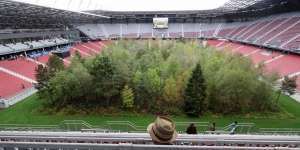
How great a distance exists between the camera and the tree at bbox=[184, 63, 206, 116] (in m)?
22.2

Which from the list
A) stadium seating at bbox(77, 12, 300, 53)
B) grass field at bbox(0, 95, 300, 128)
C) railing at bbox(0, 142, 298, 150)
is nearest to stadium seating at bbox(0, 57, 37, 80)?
grass field at bbox(0, 95, 300, 128)

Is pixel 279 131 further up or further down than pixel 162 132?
further down

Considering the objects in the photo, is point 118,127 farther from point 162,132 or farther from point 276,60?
point 276,60

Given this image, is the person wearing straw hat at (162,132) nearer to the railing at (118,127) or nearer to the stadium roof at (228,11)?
the railing at (118,127)

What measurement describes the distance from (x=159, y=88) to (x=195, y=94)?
2914 millimetres

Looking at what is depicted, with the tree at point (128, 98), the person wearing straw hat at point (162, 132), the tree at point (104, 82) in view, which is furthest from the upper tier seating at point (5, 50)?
the person wearing straw hat at point (162, 132)

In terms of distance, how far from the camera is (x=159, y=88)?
23.6 meters

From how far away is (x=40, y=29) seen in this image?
64.1 meters

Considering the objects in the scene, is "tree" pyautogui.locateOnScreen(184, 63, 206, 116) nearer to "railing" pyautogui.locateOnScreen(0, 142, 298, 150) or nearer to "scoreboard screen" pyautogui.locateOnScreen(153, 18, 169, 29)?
"railing" pyautogui.locateOnScreen(0, 142, 298, 150)

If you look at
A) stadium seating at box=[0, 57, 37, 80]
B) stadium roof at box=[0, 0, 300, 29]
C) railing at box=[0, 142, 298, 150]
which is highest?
stadium roof at box=[0, 0, 300, 29]

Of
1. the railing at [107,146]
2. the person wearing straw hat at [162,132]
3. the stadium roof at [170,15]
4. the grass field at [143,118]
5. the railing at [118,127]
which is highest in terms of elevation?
the stadium roof at [170,15]

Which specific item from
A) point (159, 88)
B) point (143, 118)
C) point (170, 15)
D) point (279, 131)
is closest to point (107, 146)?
point (279, 131)

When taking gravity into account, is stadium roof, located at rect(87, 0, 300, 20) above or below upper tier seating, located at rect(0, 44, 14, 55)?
above

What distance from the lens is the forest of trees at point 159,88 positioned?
22.8 meters
